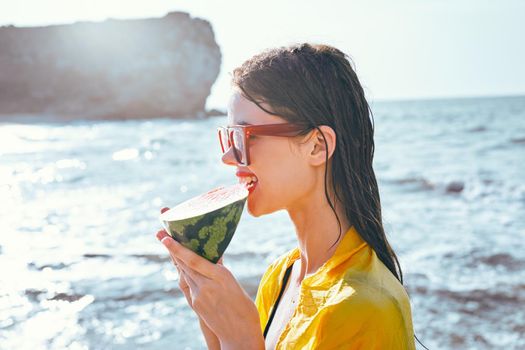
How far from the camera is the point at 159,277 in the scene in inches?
301

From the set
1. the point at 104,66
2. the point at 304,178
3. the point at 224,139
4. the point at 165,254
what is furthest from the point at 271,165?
the point at 104,66

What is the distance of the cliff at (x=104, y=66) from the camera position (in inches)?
2689

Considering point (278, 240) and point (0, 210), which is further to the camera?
point (0, 210)

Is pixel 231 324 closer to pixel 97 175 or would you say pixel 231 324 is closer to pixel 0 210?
pixel 0 210

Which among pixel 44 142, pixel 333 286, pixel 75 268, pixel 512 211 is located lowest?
pixel 44 142

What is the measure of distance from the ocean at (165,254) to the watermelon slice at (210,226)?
0.72 m

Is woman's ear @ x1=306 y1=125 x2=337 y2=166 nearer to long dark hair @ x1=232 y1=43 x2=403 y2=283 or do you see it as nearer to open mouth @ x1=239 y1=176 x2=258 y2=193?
long dark hair @ x1=232 y1=43 x2=403 y2=283

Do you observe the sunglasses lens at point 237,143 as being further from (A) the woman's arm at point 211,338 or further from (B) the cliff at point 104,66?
(B) the cliff at point 104,66

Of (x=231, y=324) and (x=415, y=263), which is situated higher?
(x=231, y=324)

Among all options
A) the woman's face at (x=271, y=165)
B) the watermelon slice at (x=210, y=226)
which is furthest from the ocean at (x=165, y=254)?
the watermelon slice at (x=210, y=226)

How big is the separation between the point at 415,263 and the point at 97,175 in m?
11.9

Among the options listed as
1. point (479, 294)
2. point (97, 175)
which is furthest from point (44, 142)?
point (479, 294)

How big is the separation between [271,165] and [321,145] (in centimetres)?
15

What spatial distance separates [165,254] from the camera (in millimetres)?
8664
